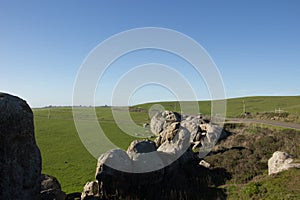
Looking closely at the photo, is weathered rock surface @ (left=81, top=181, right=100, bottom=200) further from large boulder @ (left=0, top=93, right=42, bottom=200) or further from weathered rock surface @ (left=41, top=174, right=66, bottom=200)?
large boulder @ (left=0, top=93, right=42, bottom=200)

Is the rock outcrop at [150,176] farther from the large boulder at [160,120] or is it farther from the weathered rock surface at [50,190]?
the large boulder at [160,120]

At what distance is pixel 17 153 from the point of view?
12.6 meters

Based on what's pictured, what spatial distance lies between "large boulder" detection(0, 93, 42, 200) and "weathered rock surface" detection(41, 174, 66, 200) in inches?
78.2

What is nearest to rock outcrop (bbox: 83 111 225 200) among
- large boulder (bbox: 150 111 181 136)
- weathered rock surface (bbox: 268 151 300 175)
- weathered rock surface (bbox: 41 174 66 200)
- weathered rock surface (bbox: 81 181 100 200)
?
weathered rock surface (bbox: 81 181 100 200)

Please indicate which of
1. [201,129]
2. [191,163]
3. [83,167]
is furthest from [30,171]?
[201,129]

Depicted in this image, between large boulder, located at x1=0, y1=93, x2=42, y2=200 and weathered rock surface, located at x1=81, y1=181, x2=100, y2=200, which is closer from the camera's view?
large boulder, located at x1=0, y1=93, x2=42, y2=200

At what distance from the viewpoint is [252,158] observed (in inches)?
967

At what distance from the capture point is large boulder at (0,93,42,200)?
1219 cm

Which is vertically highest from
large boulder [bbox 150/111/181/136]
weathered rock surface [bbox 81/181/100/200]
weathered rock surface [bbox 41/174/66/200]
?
large boulder [bbox 150/111/181/136]

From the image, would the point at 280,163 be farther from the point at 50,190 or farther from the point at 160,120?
the point at 160,120

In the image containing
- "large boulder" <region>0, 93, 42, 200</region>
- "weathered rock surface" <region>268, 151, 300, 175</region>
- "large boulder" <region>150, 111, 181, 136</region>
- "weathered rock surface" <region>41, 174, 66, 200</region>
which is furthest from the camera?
"large boulder" <region>150, 111, 181, 136</region>

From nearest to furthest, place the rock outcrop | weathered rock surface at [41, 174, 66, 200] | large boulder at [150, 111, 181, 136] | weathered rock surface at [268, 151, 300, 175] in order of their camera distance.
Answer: weathered rock surface at [41, 174, 66, 200], the rock outcrop, weathered rock surface at [268, 151, 300, 175], large boulder at [150, 111, 181, 136]

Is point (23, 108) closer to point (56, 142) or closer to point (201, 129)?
point (201, 129)

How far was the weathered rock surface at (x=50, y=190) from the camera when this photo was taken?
49.7 ft
